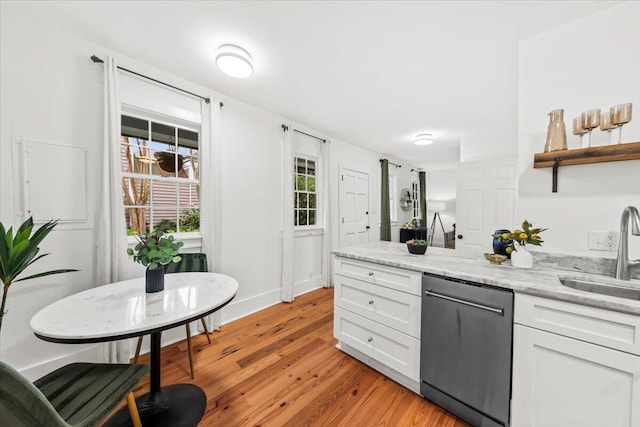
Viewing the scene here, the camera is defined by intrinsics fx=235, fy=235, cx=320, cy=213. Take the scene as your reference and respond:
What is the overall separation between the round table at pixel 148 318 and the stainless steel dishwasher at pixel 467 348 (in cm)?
128

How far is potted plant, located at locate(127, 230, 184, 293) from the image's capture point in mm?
1418

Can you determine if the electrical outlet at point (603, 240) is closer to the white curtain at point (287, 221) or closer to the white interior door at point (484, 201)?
the white interior door at point (484, 201)

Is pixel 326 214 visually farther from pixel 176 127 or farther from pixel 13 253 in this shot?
pixel 13 253

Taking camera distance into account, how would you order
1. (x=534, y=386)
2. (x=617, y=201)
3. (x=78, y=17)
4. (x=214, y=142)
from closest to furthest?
(x=534, y=386) → (x=617, y=201) → (x=78, y=17) → (x=214, y=142)

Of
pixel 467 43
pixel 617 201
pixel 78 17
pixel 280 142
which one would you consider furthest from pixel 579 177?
pixel 78 17

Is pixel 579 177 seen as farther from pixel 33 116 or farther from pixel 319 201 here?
pixel 33 116

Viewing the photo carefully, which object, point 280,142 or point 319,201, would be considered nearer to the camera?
point 280,142

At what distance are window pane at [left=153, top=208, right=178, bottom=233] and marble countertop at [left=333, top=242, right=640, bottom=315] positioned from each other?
1698mm

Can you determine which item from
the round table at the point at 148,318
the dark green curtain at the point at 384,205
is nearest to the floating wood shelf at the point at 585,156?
the round table at the point at 148,318

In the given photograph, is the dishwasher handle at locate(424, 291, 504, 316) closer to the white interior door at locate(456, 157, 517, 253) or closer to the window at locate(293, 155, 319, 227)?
the window at locate(293, 155, 319, 227)

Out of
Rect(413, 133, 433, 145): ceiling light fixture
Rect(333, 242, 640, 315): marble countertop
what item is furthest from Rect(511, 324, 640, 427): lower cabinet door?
Rect(413, 133, 433, 145): ceiling light fixture

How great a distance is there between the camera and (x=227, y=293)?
1.46 metres

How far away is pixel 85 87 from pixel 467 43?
3.00 m

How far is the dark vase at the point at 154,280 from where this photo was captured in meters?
1.48
